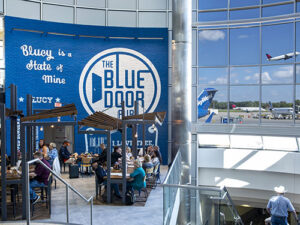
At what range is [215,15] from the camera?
15.1 metres

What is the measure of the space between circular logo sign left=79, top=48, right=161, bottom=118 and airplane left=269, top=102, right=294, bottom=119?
4834mm

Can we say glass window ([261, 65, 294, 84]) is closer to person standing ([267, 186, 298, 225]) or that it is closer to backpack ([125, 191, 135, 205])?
person standing ([267, 186, 298, 225])

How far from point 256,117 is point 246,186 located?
2933 mm

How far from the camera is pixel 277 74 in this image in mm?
14219

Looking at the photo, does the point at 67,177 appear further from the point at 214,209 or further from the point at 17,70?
the point at 214,209

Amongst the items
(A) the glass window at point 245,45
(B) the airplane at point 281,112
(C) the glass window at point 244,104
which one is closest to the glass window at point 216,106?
(C) the glass window at point 244,104

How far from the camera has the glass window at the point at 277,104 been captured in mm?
14250

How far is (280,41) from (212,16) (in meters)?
3.32

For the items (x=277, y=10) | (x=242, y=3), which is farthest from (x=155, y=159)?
(x=277, y=10)

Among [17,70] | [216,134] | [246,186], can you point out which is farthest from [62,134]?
[246,186]

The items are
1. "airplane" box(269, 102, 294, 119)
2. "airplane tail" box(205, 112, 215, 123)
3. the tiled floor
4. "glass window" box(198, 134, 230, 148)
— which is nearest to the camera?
the tiled floor

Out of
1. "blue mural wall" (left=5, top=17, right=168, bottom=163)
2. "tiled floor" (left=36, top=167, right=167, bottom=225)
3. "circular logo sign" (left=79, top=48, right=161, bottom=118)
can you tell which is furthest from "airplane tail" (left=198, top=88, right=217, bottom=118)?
"tiled floor" (left=36, top=167, right=167, bottom=225)

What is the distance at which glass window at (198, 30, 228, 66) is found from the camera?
593 inches

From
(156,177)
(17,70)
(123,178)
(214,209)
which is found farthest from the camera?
(17,70)
